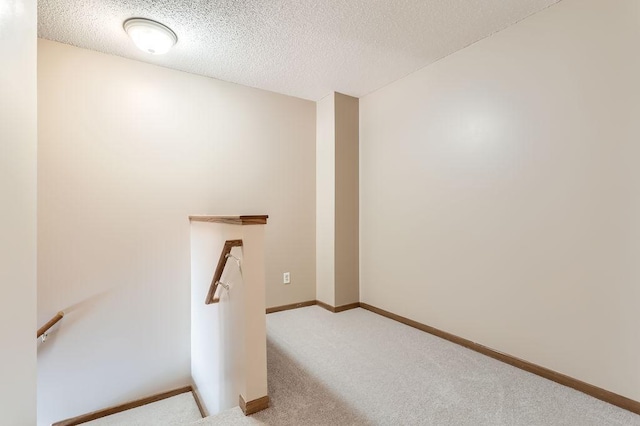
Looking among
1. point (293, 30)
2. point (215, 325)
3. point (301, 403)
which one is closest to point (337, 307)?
point (215, 325)

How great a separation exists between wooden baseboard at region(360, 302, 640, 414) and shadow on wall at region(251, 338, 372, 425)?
1.23 m

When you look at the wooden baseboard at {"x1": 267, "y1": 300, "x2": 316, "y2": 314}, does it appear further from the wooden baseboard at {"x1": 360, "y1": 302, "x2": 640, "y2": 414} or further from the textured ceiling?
the textured ceiling

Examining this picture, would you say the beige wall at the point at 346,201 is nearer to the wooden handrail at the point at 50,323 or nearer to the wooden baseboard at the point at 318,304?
the wooden baseboard at the point at 318,304

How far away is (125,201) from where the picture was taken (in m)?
2.55

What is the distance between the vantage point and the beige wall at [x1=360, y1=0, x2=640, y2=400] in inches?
65.5

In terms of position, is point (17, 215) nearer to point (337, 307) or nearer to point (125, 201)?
point (125, 201)

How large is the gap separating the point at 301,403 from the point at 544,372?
1.60 m

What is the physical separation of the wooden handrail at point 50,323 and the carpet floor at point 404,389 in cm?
157

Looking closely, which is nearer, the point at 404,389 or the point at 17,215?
the point at 17,215

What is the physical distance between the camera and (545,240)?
6.44ft

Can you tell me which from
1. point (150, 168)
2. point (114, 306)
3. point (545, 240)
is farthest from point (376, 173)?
point (114, 306)

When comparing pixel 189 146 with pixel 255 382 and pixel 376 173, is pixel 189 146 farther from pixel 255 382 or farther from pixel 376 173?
pixel 255 382

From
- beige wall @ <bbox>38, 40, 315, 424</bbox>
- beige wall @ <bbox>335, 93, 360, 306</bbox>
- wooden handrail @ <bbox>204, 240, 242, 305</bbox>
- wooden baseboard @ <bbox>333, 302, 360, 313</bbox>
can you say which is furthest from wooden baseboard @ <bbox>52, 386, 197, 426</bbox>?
beige wall @ <bbox>335, 93, 360, 306</bbox>

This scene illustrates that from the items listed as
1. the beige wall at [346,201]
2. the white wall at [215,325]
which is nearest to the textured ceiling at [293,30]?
the beige wall at [346,201]
